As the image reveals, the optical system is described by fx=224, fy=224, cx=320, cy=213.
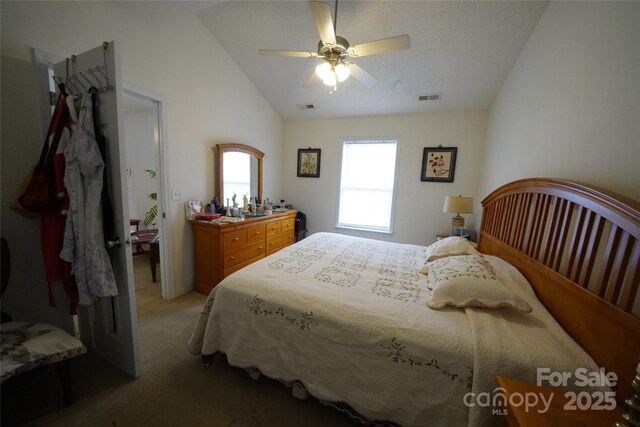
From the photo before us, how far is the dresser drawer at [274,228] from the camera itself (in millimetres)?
3385

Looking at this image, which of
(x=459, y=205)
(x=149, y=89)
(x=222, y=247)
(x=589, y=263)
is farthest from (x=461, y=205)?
(x=149, y=89)

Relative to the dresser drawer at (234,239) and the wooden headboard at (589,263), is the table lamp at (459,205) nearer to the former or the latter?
the wooden headboard at (589,263)

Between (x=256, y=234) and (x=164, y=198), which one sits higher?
(x=164, y=198)

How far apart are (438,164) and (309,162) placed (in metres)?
2.20

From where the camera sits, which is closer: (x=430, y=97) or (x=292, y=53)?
(x=292, y=53)

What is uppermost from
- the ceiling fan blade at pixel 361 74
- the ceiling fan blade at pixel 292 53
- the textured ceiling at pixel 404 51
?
the textured ceiling at pixel 404 51

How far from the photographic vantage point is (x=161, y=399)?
141 cm

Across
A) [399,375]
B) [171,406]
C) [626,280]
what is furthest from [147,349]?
[626,280]

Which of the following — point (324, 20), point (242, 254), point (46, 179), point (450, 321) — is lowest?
point (242, 254)

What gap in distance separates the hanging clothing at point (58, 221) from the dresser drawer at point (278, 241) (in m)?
2.15

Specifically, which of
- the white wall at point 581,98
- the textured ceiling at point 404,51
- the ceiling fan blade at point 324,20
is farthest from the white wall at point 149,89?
the white wall at point 581,98

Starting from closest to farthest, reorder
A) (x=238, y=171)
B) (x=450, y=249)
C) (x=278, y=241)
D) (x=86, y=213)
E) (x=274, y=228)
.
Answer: (x=86, y=213) < (x=450, y=249) < (x=238, y=171) < (x=274, y=228) < (x=278, y=241)

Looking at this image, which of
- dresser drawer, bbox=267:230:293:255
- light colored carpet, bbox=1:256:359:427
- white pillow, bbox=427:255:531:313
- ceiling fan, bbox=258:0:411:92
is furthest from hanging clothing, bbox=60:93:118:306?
dresser drawer, bbox=267:230:293:255

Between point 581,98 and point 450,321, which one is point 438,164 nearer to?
point 581,98
